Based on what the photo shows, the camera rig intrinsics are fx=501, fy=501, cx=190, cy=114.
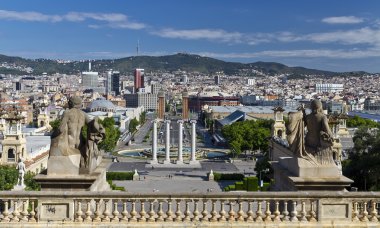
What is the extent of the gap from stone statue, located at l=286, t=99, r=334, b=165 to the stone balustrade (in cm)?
86

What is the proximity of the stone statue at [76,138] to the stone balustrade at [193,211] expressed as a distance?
0.87m

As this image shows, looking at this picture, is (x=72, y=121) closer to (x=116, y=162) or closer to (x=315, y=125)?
(x=315, y=125)

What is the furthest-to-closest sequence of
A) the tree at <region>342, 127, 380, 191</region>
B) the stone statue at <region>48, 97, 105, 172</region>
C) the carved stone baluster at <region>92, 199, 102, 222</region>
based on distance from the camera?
the tree at <region>342, 127, 380, 191</region>, the stone statue at <region>48, 97, 105, 172</region>, the carved stone baluster at <region>92, 199, 102, 222</region>

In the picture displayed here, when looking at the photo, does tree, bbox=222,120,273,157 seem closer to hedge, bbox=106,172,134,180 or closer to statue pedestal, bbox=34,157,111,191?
hedge, bbox=106,172,134,180

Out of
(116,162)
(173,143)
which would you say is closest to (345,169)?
(116,162)

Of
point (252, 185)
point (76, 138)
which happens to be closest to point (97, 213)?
point (76, 138)

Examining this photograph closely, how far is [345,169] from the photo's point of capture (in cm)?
3888

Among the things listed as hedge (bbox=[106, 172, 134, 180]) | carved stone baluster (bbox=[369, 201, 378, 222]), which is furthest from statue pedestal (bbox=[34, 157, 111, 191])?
hedge (bbox=[106, 172, 134, 180])

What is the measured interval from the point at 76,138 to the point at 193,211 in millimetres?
2692

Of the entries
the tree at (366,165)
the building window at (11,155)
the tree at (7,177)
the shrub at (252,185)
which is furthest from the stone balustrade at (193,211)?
the building window at (11,155)

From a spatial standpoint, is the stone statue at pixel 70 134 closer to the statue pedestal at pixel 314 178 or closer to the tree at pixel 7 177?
the statue pedestal at pixel 314 178

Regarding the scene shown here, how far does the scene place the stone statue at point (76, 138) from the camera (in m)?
→ 9.45

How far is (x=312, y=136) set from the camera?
32.3 feet

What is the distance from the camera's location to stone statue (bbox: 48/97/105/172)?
945 cm
